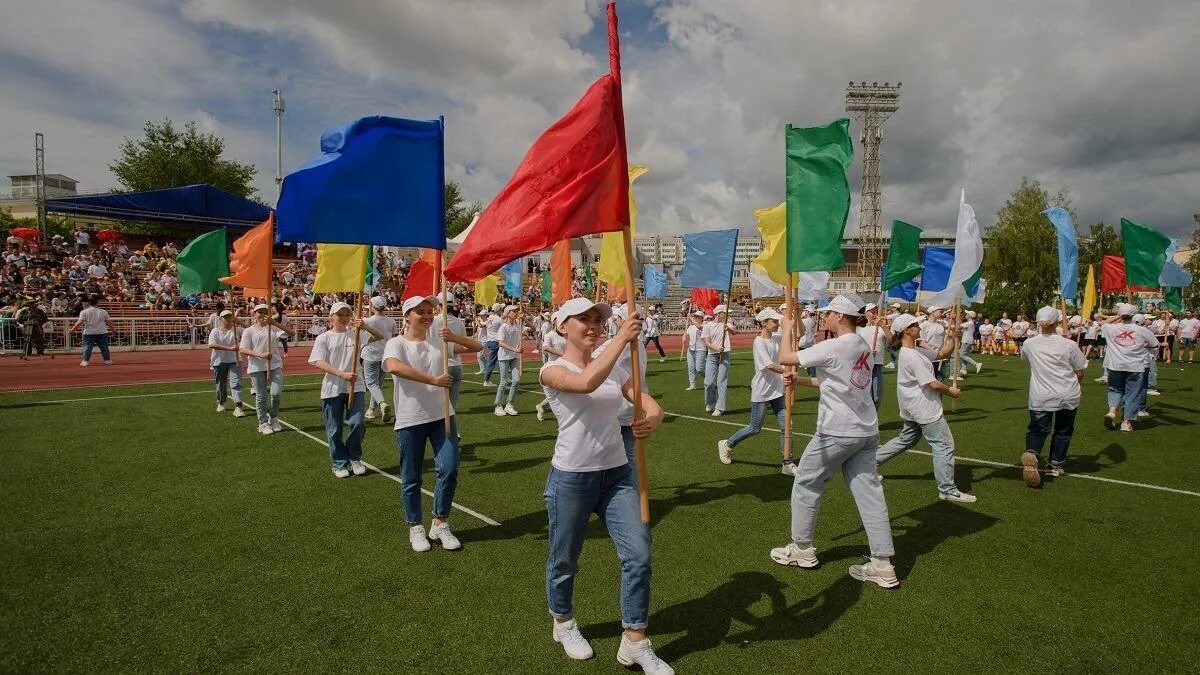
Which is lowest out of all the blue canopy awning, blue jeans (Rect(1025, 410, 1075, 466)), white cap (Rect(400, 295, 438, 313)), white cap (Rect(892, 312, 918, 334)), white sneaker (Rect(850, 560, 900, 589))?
white sneaker (Rect(850, 560, 900, 589))

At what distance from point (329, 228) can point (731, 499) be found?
5.12 m

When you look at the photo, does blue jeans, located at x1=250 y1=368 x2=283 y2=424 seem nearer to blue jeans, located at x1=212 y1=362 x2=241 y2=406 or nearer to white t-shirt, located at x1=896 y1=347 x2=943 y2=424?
blue jeans, located at x1=212 y1=362 x2=241 y2=406

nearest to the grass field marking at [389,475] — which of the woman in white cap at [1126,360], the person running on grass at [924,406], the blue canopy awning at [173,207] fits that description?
the person running on grass at [924,406]

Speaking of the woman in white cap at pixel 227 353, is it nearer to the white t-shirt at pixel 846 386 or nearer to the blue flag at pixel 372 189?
the blue flag at pixel 372 189

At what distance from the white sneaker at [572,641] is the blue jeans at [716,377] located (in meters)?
9.77

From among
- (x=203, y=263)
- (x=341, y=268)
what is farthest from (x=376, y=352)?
(x=203, y=263)

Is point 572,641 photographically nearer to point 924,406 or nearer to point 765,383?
point 924,406

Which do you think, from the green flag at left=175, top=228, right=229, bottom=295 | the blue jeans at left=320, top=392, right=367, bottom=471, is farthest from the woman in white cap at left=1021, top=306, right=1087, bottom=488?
the green flag at left=175, top=228, right=229, bottom=295

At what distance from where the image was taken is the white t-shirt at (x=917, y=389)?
287 inches

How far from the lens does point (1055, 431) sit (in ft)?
27.9

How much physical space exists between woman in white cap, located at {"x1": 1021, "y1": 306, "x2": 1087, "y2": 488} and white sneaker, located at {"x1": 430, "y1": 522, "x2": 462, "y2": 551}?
22.0ft

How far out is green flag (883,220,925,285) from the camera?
448 inches

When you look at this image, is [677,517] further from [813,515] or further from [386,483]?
[386,483]

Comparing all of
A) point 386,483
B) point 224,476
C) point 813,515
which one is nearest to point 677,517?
point 813,515
